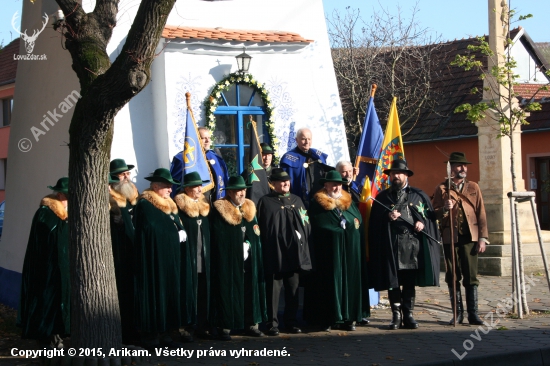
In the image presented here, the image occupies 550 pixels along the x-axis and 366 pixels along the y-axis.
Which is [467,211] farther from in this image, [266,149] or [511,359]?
[266,149]

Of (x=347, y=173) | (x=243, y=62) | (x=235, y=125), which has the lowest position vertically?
(x=347, y=173)

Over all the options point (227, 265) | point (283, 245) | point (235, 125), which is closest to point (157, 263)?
point (227, 265)

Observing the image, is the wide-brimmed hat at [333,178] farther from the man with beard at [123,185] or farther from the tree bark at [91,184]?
the tree bark at [91,184]

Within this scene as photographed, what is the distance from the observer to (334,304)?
388 inches

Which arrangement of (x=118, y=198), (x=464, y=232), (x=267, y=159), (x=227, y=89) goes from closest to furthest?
1. (x=118, y=198)
2. (x=464, y=232)
3. (x=267, y=159)
4. (x=227, y=89)

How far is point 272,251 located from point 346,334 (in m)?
1.38

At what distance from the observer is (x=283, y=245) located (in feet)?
32.1

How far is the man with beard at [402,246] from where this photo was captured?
1004 centimetres

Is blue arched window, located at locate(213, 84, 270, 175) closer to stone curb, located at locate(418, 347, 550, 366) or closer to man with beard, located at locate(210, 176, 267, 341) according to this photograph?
man with beard, located at locate(210, 176, 267, 341)

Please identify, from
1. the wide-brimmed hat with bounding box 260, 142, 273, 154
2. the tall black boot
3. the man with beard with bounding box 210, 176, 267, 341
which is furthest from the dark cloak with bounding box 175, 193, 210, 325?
the tall black boot

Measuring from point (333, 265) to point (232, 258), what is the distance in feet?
4.33

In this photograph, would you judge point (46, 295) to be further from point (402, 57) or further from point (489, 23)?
point (402, 57)

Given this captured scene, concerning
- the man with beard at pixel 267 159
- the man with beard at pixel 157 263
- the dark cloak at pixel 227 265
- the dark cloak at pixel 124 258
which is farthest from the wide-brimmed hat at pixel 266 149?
the dark cloak at pixel 124 258

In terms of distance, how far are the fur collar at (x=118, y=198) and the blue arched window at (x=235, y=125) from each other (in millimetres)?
2628
